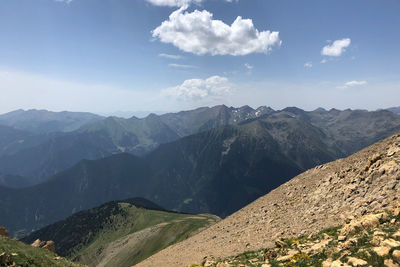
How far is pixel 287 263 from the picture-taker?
18.5 metres

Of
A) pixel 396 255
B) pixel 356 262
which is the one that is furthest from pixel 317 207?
pixel 396 255

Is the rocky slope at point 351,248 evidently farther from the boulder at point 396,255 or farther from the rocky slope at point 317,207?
the rocky slope at point 317,207

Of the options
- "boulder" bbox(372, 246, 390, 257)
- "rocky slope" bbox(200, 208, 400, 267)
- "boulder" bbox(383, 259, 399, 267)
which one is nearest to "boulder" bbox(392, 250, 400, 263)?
"rocky slope" bbox(200, 208, 400, 267)

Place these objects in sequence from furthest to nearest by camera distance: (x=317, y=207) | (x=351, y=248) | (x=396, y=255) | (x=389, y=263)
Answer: (x=317, y=207)
(x=351, y=248)
(x=396, y=255)
(x=389, y=263)

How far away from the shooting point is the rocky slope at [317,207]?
26.7 metres

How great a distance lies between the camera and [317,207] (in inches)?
1273

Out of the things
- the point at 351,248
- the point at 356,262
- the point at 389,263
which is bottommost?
the point at 351,248

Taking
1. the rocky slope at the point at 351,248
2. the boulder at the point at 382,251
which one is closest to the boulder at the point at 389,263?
the rocky slope at the point at 351,248

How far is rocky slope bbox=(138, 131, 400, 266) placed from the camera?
2666 cm

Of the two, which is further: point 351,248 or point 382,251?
point 351,248

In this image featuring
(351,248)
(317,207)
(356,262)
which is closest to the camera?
(356,262)

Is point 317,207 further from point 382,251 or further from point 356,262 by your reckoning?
point 356,262

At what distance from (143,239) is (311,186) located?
13445 centimetres

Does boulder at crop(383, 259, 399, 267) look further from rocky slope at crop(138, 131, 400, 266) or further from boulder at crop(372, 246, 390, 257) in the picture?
rocky slope at crop(138, 131, 400, 266)
